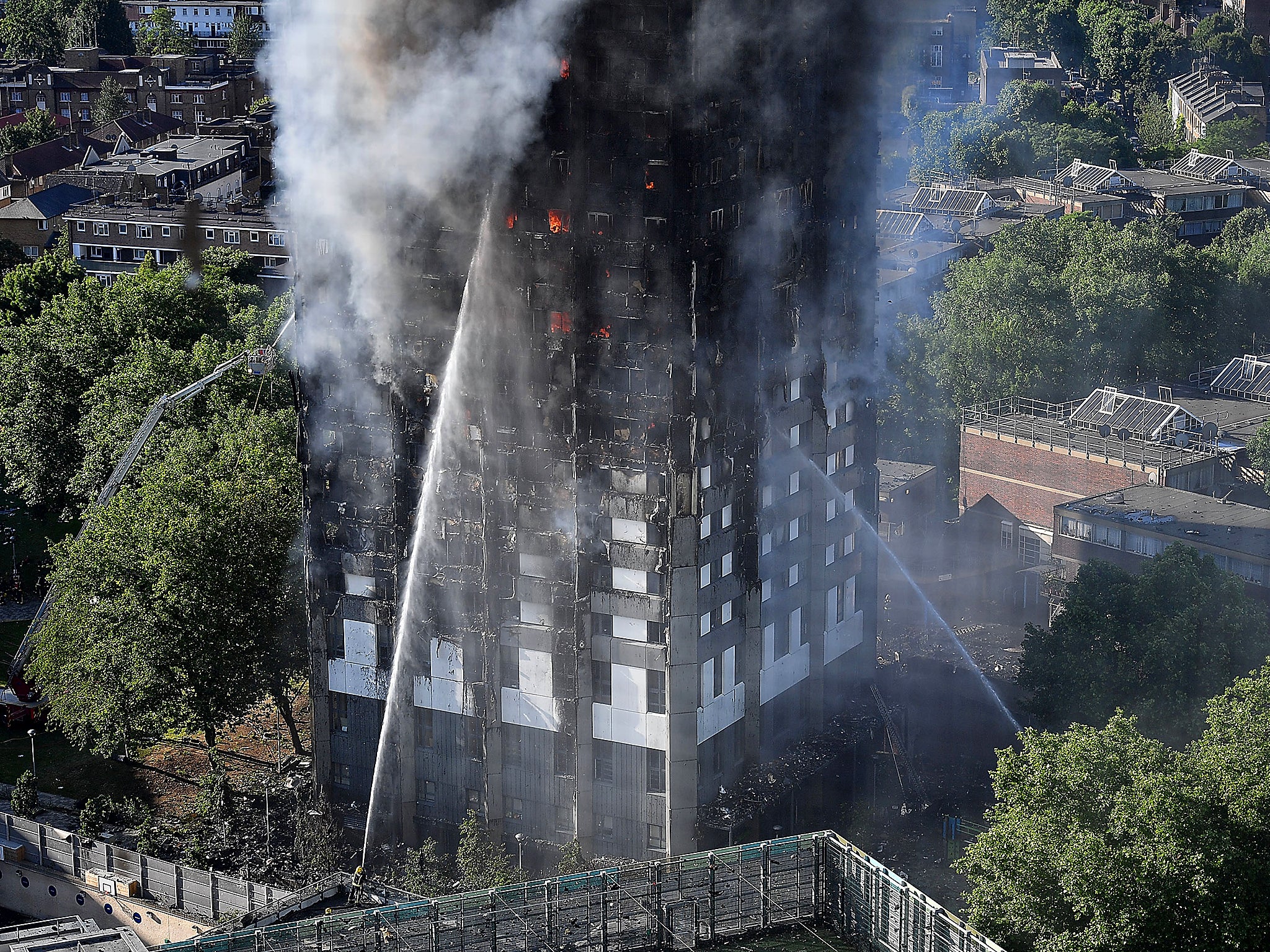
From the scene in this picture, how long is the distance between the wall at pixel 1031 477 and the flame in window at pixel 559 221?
50.2 m

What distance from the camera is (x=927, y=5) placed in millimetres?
81000

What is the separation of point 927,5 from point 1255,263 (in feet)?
263

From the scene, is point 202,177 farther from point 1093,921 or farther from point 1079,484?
point 1093,921

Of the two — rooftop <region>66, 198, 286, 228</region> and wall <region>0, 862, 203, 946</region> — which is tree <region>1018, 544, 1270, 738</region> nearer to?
wall <region>0, 862, 203, 946</region>

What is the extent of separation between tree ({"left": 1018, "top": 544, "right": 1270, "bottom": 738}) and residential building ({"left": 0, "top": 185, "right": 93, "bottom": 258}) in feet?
361

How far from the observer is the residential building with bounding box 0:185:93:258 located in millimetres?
166625

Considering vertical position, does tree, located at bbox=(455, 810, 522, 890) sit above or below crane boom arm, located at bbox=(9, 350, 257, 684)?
below

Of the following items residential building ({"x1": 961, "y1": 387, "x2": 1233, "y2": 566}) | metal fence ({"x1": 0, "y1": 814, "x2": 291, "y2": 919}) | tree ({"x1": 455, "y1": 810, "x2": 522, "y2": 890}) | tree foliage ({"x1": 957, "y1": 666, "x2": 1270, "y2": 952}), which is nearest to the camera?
tree foliage ({"x1": 957, "y1": 666, "x2": 1270, "y2": 952})

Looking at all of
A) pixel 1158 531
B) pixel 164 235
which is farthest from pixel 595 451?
pixel 164 235

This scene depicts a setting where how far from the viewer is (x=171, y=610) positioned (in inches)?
3024

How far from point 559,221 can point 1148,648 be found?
101 ft

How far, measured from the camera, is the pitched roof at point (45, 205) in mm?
166750

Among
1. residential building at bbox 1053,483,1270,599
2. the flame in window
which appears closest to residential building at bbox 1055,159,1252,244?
residential building at bbox 1053,483,1270,599

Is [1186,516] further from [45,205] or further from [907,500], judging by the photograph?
[45,205]
